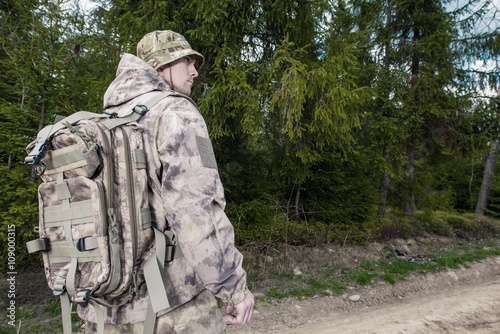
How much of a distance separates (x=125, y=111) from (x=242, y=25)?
12.8ft

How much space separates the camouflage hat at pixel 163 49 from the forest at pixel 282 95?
277 cm

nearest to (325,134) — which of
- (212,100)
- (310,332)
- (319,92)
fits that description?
(319,92)

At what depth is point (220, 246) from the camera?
1.49 meters

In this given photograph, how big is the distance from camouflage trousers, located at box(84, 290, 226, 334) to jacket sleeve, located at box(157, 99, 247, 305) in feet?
0.63

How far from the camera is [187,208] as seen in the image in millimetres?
1467

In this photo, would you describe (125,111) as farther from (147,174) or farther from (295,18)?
(295,18)

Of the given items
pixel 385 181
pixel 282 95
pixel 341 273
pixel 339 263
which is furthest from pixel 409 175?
pixel 282 95

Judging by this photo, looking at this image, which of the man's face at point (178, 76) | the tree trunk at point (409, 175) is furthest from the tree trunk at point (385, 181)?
the man's face at point (178, 76)

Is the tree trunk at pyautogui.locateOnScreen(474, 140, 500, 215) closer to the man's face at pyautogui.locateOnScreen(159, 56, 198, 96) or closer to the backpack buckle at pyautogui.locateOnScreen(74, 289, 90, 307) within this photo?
the man's face at pyautogui.locateOnScreen(159, 56, 198, 96)

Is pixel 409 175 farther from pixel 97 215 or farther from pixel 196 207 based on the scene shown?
pixel 97 215

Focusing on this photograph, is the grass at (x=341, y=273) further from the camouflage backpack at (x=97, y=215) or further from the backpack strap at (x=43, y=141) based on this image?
the backpack strap at (x=43, y=141)

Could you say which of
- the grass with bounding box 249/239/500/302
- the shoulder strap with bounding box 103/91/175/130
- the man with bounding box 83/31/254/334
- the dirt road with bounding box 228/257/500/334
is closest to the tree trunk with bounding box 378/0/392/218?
the grass with bounding box 249/239/500/302

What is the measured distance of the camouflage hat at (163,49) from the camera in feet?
6.09

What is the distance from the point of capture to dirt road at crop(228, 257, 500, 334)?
4066mm
